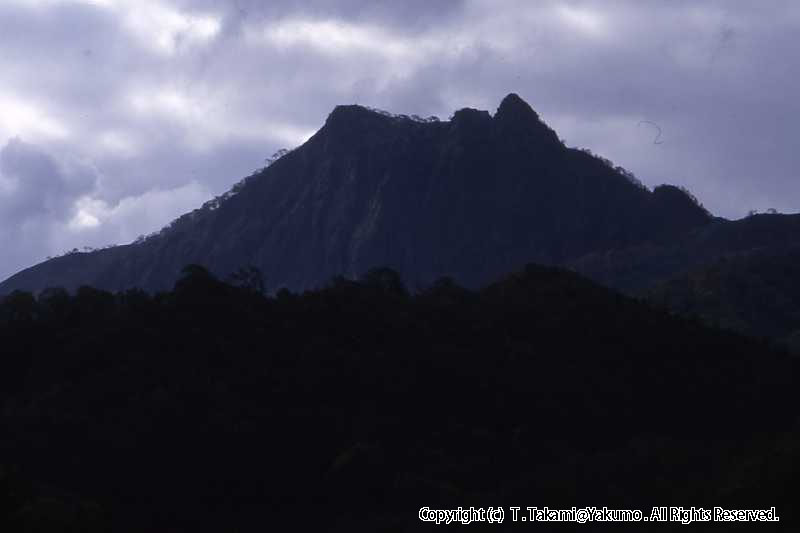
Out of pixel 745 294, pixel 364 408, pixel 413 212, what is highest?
pixel 413 212

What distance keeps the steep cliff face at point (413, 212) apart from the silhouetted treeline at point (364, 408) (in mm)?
58274

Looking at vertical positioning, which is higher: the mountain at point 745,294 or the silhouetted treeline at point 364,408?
the mountain at point 745,294

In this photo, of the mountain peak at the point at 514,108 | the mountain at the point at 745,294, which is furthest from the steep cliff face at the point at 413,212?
the mountain at the point at 745,294

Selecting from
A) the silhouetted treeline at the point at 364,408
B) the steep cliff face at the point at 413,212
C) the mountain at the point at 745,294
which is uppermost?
the steep cliff face at the point at 413,212

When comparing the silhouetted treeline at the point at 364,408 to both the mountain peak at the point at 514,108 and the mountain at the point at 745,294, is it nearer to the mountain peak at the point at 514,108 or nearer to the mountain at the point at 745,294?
the mountain at the point at 745,294

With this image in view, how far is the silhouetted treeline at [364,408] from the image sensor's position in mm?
32156

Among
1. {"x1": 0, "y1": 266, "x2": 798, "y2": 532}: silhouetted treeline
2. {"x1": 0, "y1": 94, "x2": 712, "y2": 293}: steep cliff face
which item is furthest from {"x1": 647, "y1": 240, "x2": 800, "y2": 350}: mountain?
{"x1": 0, "y1": 94, "x2": 712, "y2": 293}: steep cliff face

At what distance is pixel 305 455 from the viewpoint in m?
36.8

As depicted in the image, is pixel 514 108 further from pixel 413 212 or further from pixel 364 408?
pixel 364 408

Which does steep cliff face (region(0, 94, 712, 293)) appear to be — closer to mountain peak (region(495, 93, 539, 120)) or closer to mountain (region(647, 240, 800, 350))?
mountain peak (region(495, 93, 539, 120))

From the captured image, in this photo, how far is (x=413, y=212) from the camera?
11550cm

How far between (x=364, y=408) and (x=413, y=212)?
76.1 metres


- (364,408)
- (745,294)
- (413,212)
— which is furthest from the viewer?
(413,212)

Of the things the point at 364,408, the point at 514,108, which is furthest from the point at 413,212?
the point at 364,408
